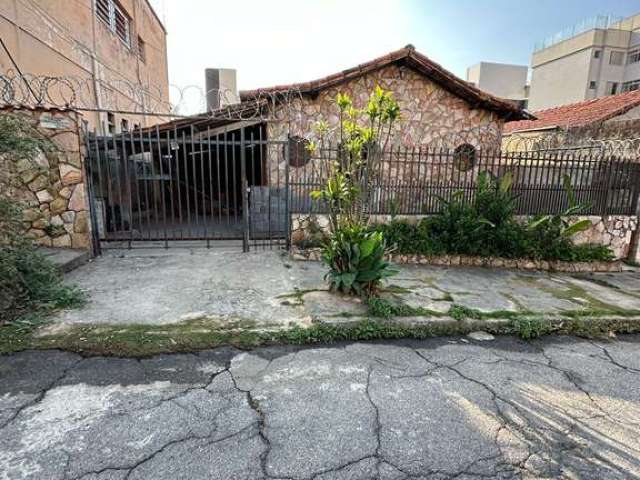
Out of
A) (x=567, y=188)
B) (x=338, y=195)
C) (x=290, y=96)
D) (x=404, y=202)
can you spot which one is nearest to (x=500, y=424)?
(x=338, y=195)

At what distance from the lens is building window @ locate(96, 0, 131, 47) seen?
11.6 m

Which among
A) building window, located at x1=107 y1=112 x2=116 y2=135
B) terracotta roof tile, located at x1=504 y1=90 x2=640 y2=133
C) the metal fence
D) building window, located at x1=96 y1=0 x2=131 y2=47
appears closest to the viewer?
the metal fence

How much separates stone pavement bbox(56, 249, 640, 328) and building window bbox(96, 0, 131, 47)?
380 inches

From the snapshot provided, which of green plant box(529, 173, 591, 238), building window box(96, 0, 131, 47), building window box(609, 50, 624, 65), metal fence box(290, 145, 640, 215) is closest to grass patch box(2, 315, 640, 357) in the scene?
green plant box(529, 173, 591, 238)

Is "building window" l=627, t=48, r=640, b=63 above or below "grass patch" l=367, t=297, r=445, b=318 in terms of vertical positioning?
above

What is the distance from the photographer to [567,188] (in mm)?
7379

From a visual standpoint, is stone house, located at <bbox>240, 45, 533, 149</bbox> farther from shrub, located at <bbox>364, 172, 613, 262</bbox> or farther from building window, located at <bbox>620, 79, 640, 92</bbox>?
building window, located at <bbox>620, 79, 640, 92</bbox>

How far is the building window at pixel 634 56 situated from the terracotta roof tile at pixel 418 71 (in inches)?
1211

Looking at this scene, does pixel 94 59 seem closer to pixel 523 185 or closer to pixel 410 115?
pixel 410 115

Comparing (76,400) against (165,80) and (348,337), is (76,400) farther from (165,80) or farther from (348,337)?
(165,80)

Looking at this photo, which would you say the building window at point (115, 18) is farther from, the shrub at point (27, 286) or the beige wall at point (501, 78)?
the beige wall at point (501, 78)

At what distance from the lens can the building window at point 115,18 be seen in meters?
11.6

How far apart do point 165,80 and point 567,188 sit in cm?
1944

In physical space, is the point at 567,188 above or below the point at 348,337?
above
